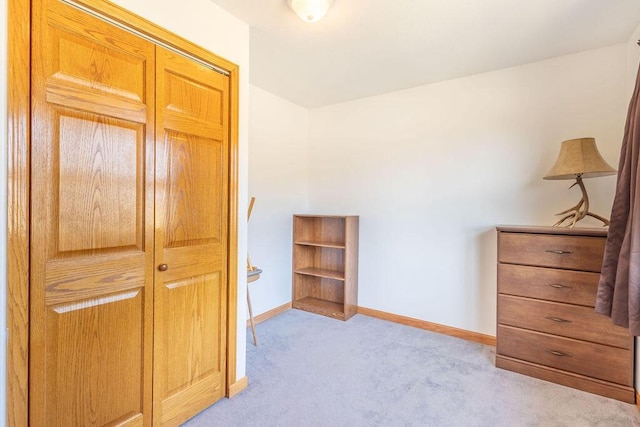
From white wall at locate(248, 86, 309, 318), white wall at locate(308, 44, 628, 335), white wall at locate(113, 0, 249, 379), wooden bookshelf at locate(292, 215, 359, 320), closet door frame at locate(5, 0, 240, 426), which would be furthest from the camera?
wooden bookshelf at locate(292, 215, 359, 320)

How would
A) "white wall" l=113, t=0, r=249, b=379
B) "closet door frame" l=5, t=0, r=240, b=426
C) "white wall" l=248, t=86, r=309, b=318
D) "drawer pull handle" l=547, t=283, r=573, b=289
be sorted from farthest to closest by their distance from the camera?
1. "white wall" l=248, t=86, r=309, b=318
2. "drawer pull handle" l=547, t=283, r=573, b=289
3. "white wall" l=113, t=0, r=249, b=379
4. "closet door frame" l=5, t=0, r=240, b=426

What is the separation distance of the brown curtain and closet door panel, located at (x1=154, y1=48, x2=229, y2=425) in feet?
6.88

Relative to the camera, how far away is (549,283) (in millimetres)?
2088

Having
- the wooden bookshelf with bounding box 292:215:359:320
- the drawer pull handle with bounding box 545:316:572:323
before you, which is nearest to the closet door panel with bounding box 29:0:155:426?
the wooden bookshelf with bounding box 292:215:359:320

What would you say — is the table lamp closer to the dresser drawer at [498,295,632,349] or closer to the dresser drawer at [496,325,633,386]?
the dresser drawer at [498,295,632,349]

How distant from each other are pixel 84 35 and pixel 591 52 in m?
3.28

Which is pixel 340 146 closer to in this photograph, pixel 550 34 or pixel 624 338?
pixel 550 34

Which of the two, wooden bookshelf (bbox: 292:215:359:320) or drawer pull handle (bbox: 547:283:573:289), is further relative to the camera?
wooden bookshelf (bbox: 292:215:359:320)

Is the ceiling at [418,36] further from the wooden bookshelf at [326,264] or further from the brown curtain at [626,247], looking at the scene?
the wooden bookshelf at [326,264]

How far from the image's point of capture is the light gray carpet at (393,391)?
171 cm

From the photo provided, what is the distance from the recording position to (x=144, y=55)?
4.78 feet

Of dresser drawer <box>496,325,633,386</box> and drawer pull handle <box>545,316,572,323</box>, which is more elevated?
drawer pull handle <box>545,316,572,323</box>

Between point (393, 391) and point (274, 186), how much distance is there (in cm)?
224

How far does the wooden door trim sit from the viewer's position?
1088 mm
